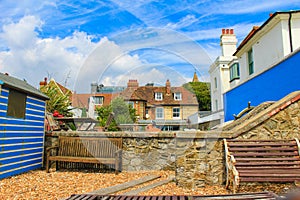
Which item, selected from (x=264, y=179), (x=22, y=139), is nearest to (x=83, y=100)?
→ (x=22, y=139)

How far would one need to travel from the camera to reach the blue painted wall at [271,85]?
19.0ft

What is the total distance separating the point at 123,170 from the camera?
6566 mm

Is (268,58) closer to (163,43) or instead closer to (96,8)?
(163,43)

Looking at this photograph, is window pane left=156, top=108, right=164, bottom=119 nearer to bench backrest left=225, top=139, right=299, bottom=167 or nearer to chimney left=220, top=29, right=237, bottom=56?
chimney left=220, top=29, right=237, bottom=56

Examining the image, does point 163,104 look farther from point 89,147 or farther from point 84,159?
point 84,159

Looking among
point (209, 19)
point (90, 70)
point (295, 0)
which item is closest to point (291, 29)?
point (295, 0)

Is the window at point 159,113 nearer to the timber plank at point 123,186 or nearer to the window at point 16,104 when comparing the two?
the window at point 16,104

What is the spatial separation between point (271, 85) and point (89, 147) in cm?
558

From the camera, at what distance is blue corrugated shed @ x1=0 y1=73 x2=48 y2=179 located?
17.9ft

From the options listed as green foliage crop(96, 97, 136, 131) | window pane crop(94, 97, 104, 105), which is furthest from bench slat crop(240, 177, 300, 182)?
window pane crop(94, 97, 104, 105)

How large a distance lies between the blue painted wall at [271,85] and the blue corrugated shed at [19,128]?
6800 millimetres

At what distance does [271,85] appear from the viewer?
6949mm

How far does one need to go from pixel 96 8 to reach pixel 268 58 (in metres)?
8.21

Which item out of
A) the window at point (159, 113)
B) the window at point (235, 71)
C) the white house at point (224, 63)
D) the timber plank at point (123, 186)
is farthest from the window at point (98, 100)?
the timber plank at point (123, 186)
